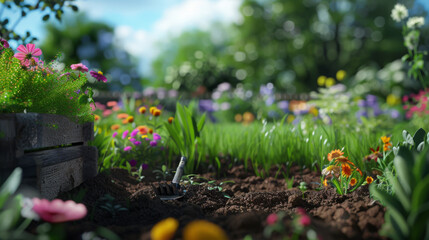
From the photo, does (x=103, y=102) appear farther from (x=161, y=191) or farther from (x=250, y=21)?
(x=250, y=21)

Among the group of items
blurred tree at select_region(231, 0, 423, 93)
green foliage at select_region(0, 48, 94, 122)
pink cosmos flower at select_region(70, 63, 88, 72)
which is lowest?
green foliage at select_region(0, 48, 94, 122)

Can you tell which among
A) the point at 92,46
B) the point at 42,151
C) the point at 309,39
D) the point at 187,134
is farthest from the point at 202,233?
the point at 92,46

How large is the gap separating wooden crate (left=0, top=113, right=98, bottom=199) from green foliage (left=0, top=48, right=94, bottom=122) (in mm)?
98

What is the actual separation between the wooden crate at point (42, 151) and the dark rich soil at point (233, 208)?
14cm

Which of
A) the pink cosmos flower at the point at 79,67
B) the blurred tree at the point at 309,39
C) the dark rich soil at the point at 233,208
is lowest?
the dark rich soil at the point at 233,208

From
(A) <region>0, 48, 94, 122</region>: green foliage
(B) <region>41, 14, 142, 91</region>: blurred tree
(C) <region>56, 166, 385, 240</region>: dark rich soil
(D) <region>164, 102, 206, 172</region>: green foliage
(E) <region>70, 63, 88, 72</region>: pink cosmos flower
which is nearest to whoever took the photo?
(C) <region>56, 166, 385, 240</region>: dark rich soil

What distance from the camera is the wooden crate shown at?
5.39 ft

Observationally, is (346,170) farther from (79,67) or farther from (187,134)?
(79,67)

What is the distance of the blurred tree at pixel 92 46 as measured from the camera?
1001 inches

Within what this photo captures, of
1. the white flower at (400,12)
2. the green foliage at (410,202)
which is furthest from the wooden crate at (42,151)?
the white flower at (400,12)

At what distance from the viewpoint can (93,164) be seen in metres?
2.48

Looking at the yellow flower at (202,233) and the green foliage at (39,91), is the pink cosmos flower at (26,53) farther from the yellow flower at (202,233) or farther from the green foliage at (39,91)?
the yellow flower at (202,233)

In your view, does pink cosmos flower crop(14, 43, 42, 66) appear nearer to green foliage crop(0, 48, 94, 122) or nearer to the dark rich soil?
green foliage crop(0, 48, 94, 122)

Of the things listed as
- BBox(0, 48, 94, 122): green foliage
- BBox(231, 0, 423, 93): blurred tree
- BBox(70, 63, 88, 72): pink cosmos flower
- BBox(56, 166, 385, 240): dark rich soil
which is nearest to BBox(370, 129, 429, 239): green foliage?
BBox(56, 166, 385, 240): dark rich soil
